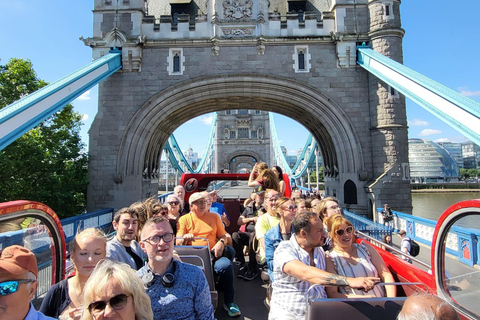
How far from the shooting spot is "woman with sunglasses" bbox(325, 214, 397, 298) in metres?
2.44

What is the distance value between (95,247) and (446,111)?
7297mm

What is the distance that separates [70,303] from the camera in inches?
79.0

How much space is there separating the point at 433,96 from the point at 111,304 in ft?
26.4

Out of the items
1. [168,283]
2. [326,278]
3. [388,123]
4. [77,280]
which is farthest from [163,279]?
[388,123]

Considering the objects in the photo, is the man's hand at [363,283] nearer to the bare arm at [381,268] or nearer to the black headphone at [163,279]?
the bare arm at [381,268]

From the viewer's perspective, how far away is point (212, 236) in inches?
143

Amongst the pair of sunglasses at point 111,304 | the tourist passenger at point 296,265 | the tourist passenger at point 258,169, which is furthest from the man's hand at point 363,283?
the tourist passenger at point 258,169

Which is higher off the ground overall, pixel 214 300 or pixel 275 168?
pixel 275 168

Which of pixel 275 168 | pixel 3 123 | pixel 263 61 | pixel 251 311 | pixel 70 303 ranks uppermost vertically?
pixel 263 61

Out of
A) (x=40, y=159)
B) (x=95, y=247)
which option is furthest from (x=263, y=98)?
(x=95, y=247)

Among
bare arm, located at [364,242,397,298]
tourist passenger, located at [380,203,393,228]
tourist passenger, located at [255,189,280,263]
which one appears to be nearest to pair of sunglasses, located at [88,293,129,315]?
bare arm, located at [364,242,397,298]

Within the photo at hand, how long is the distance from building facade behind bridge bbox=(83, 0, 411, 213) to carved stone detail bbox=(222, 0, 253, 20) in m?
0.03

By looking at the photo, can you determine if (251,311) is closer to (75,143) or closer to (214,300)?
(214,300)

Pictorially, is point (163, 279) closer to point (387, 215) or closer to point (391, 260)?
point (391, 260)
